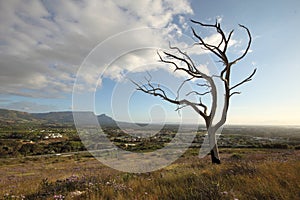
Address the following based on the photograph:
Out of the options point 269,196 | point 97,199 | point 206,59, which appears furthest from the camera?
point 206,59

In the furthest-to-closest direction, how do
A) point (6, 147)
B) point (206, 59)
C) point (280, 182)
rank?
point (6, 147) < point (206, 59) < point (280, 182)

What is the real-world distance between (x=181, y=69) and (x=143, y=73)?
253cm

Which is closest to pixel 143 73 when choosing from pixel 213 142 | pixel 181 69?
pixel 181 69

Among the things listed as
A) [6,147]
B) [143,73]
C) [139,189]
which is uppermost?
[143,73]

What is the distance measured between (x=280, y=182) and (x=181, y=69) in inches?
331

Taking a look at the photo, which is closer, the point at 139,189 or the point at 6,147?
the point at 139,189

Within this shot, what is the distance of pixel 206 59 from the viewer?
10.8 m

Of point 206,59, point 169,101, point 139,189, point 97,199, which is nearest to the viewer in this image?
point 97,199

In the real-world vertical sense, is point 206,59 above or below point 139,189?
above

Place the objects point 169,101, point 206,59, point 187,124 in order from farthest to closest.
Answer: point 169,101 < point 187,124 < point 206,59

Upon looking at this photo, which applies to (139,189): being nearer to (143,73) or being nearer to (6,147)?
(143,73)

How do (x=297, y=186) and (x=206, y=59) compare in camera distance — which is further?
(x=206, y=59)

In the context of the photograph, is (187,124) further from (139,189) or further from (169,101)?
(139,189)

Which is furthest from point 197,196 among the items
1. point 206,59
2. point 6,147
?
point 6,147
